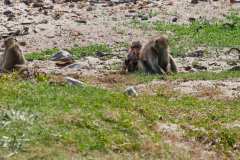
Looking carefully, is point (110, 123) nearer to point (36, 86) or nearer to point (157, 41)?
point (36, 86)

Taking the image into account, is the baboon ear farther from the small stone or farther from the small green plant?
the small green plant

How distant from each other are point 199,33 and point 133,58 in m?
5.80

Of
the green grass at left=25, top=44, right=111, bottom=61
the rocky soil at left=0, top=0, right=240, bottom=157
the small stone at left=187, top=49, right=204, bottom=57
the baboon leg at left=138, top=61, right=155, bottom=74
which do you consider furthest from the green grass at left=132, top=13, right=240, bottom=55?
the baboon leg at left=138, top=61, right=155, bottom=74

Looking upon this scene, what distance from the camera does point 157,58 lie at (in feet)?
67.8

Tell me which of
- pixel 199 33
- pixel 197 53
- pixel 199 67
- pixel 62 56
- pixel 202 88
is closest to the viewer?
pixel 202 88

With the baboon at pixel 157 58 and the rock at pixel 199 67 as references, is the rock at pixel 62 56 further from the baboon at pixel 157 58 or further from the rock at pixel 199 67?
the rock at pixel 199 67

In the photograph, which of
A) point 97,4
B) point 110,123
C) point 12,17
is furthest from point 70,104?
point 97,4

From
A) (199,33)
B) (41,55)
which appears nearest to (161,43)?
(41,55)

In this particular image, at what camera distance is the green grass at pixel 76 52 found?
73.8 ft

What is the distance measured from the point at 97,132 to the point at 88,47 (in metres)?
13.1

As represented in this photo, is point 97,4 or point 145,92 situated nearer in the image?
point 145,92

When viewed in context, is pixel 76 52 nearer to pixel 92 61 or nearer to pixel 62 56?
pixel 62 56

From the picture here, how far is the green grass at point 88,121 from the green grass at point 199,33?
10.1 metres

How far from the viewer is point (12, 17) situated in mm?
28906
